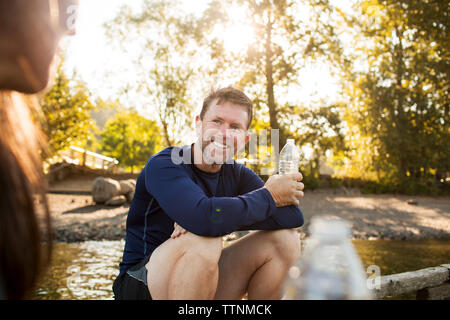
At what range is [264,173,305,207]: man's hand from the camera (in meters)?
2.29

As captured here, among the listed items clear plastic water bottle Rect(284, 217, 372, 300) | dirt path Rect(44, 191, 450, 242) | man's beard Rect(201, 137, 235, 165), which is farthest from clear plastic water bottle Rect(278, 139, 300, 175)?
dirt path Rect(44, 191, 450, 242)

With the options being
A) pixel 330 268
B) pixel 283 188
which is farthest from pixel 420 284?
pixel 330 268

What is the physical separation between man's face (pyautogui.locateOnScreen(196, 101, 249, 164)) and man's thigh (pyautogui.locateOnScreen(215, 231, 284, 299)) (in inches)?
22.6

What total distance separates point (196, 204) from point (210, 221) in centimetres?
12

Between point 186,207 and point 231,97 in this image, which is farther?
point 231,97

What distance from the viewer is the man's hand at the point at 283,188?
2285mm

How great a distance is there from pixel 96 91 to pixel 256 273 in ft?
58.8

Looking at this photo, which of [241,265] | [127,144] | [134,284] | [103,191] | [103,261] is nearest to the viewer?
[134,284]

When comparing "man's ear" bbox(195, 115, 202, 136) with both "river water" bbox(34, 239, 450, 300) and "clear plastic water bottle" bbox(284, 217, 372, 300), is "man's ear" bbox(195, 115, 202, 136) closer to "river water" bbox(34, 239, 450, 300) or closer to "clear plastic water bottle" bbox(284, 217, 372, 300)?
"clear plastic water bottle" bbox(284, 217, 372, 300)

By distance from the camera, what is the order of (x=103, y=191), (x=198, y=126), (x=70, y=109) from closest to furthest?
(x=198, y=126), (x=103, y=191), (x=70, y=109)

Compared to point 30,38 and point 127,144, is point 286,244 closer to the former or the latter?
point 30,38

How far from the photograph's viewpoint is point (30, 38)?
1.00 meters

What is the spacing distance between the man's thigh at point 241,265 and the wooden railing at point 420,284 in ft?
4.16
